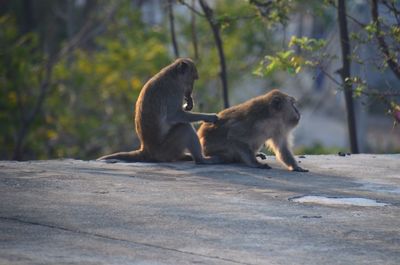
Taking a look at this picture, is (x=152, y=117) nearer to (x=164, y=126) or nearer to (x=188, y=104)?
(x=164, y=126)

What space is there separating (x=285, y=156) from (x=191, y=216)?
131 inches

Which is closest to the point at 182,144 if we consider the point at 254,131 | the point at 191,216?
the point at 254,131

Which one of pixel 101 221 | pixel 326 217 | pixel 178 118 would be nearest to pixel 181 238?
pixel 101 221

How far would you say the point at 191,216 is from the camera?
7582mm

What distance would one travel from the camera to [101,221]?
7344 mm

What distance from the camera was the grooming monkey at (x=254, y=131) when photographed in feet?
35.2

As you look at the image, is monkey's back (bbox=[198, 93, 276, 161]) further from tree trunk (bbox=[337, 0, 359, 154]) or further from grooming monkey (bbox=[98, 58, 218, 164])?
tree trunk (bbox=[337, 0, 359, 154])

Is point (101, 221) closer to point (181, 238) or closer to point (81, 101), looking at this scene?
point (181, 238)

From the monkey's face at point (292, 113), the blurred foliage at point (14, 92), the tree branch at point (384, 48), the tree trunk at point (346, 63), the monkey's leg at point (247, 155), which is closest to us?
the monkey's leg at point (247, 155)

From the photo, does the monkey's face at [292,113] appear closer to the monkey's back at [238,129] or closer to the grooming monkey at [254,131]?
the grooming monkey at [254,131]

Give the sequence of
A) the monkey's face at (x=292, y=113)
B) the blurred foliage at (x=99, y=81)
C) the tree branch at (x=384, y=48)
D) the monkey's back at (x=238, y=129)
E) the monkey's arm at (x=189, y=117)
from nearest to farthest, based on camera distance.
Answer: the monkey's back at (x=238, y=129) < the monkey's arm at (x=189, y=117) < the monkey's face at (x=292, y=113) < the tree branch at (x=384, y=48) < the blurred foliage at (x=99, y=81)

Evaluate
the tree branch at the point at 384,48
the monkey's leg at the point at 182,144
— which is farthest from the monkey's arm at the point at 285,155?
the tree branch at the point at 384,48

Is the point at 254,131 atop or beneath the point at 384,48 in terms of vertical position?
beneath

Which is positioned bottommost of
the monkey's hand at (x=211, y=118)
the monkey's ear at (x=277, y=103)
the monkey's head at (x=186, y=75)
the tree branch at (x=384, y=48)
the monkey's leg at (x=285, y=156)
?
the monkey's leg at (x=285, y=156)
